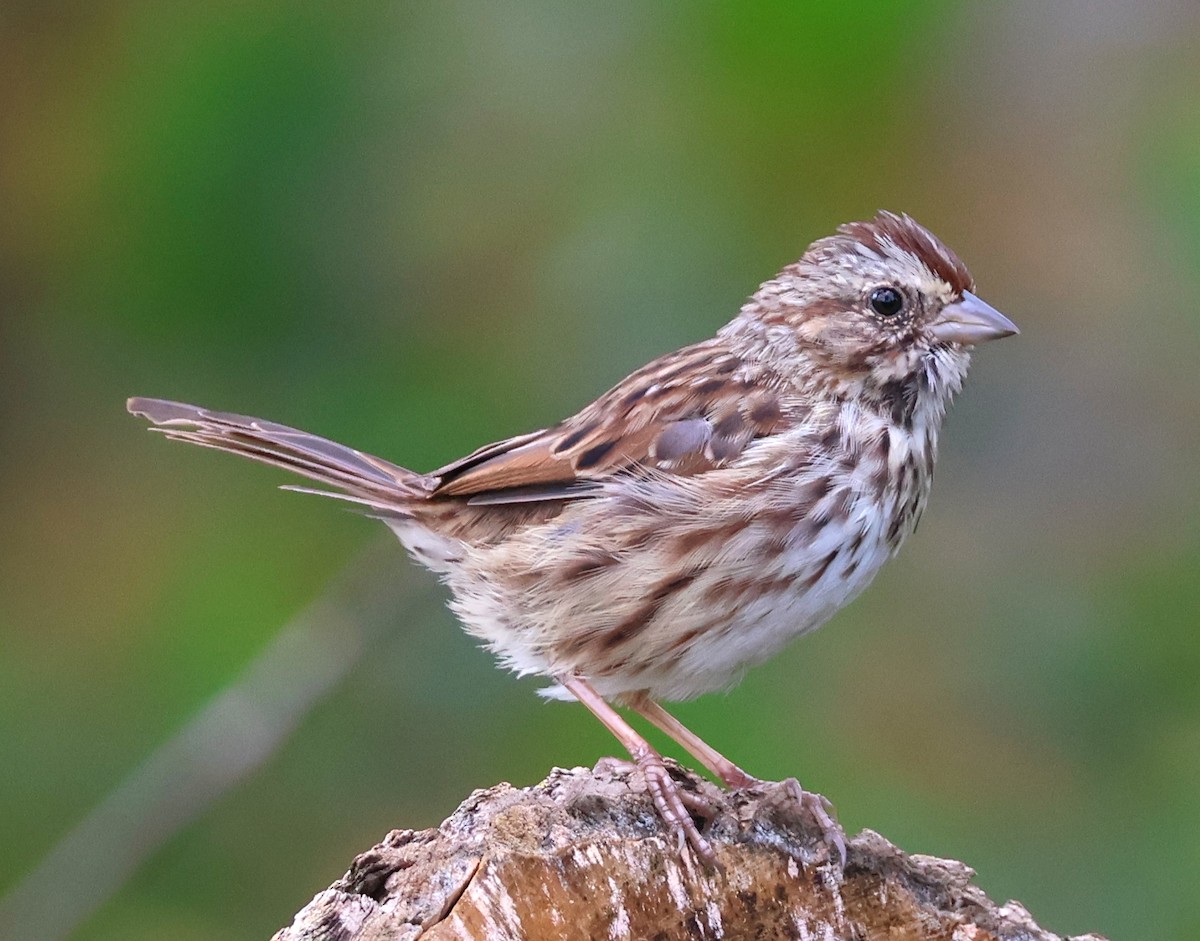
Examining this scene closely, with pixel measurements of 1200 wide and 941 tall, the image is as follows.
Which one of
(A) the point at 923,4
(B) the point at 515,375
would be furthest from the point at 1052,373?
(B) the point at 515,375

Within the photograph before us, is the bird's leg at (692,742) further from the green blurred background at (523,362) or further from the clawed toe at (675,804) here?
the clawed toe at (675,804)

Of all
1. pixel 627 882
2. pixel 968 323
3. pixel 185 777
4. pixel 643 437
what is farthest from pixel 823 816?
pixel 185 777

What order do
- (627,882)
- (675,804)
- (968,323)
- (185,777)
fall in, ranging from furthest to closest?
(185,777)
(968,323)
(675,804)
(627,882)

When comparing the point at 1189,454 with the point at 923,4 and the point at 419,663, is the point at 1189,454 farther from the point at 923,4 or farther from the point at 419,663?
the point at 419,663

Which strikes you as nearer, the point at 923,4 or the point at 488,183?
the point at 923,4

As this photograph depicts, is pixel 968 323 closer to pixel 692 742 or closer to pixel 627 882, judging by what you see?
pixel 692 742

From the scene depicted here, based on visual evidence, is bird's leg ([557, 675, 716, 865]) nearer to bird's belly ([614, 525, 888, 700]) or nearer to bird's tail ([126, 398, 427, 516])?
bird's belly ([614, 525, 888, 700])

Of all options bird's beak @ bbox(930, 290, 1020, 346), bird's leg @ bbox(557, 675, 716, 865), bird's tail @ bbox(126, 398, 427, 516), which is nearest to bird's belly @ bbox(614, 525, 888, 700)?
bird's leg @ bbox(557, 675, 716, 865)
